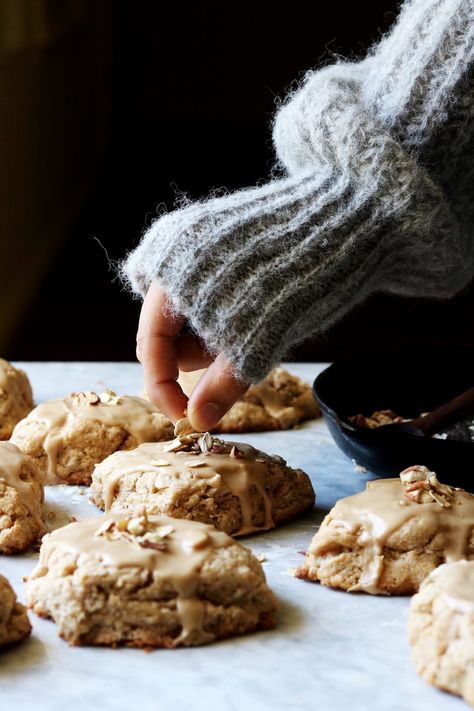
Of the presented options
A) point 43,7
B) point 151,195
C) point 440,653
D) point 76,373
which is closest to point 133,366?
point 76,373

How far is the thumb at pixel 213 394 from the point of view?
4.71 ft

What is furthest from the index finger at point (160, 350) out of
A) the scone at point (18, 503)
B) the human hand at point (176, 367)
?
the scone at point (18, 503)

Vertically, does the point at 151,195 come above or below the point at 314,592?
above

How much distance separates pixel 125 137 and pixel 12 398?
5.42 metres

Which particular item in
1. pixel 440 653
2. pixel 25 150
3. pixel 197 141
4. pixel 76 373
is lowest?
pixel 440 653

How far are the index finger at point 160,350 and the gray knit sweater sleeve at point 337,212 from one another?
0.04 meters

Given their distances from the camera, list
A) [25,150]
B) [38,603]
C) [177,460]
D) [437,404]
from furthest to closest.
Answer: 1. [25,150]
2. [437,404]
3. [177,460]
4. [38,603]

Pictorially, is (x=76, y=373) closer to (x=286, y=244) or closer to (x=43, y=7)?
(x=286, y=244)

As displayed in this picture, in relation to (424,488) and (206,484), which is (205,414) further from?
(424,488)

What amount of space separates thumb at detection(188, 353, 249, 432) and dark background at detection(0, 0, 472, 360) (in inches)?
102

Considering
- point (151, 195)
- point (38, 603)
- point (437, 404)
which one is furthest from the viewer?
point (151, 195)

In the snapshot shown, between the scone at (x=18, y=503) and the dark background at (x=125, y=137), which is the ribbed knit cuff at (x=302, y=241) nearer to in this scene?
the scone at (x=18, y=503)

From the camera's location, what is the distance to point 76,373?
231cm

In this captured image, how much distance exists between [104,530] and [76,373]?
108 cm
